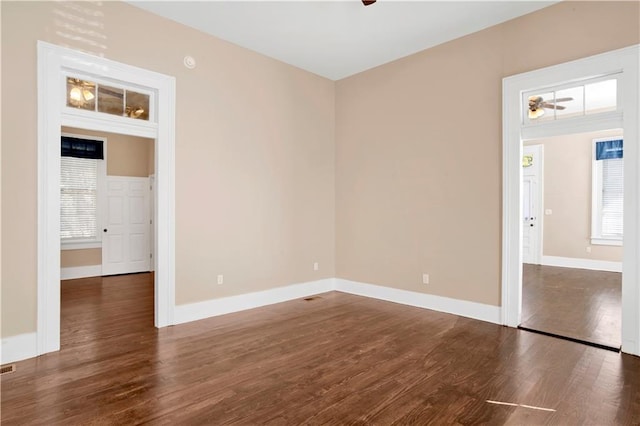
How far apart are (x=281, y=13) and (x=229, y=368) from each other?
12.0 ft

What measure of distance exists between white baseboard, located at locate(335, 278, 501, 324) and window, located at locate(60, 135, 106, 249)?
5.25 m

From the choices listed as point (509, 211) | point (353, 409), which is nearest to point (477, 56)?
point (509, 211)

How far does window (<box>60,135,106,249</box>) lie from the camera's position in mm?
6797

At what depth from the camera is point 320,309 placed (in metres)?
4.63

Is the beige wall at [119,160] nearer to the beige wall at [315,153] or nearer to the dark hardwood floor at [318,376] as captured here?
the dark hardwood floor at [318,376]

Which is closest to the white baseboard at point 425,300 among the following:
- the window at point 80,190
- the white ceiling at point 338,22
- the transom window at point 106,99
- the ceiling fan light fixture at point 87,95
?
the white ceiling at point 338,22

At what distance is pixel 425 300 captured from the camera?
4.66 meters

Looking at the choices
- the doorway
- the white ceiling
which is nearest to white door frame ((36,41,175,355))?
the white ceiling

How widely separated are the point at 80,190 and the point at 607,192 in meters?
11.0

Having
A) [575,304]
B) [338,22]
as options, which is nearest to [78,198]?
[338,22]

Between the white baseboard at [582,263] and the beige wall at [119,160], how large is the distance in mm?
9320

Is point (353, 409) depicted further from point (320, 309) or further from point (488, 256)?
point (488, 256)

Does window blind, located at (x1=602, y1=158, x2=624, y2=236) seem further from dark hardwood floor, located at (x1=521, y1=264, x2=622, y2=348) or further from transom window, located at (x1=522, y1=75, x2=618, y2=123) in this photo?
transom window, located at (x1=522, y1=75, x2=618, y2=123)

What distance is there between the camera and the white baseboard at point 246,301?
4.10 m
